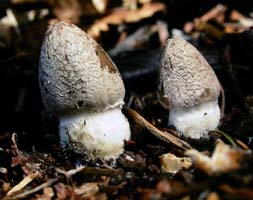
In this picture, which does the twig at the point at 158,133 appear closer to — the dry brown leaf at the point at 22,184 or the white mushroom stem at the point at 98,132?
the white mushroom stem at the point at 98,132

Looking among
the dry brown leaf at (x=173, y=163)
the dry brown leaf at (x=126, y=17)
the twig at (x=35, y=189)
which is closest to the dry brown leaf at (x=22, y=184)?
the twig at (x=35, y=189)

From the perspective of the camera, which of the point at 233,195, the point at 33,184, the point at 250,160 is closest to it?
the point at 233,195

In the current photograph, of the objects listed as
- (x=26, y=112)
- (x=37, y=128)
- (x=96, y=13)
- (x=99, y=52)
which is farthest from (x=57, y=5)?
(x=99, y=52)

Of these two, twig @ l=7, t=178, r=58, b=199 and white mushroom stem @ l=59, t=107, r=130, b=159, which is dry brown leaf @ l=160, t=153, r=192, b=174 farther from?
twig @ l=7, t=178, r=58, b=199

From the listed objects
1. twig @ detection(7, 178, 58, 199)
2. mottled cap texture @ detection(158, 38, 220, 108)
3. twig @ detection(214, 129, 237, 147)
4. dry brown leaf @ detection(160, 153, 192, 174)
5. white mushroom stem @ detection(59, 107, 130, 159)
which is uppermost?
mottled cap texture @ detection(158, 38, 220, 108)

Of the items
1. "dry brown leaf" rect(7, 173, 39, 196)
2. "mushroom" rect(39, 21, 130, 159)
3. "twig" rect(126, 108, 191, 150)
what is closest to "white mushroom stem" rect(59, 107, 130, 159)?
"mushroom" rect(39, 21, 130, 159)

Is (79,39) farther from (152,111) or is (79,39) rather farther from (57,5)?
(57,5)
